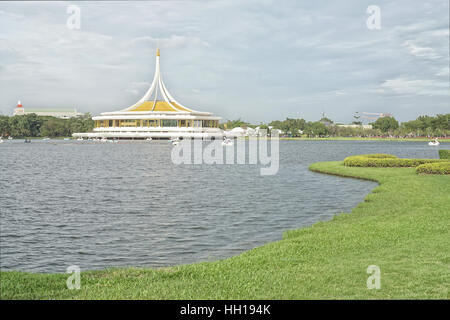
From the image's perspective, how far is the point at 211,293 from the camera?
6.94 meters

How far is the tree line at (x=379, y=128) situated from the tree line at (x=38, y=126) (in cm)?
6316

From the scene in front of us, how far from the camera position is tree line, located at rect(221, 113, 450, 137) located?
130300 mm

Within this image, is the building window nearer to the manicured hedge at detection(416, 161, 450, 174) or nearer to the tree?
the tree

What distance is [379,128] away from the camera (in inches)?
6427

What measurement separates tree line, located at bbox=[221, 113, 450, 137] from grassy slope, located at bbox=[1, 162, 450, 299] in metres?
129

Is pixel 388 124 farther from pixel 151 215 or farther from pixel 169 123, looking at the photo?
pixel 151 215

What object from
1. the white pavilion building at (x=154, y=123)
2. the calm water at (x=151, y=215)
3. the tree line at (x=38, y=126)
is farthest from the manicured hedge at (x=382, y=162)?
the tree line at (x=38, y=126)

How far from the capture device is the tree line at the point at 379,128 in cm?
13030

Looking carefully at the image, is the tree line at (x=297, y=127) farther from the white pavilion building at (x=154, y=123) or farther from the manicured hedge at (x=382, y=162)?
the manicured hedge at (x=382, y=162)

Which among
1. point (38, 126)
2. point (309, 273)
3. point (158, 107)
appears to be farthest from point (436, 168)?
point (38, 126)

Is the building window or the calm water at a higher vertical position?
the building window

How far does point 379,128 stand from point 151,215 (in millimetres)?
157885

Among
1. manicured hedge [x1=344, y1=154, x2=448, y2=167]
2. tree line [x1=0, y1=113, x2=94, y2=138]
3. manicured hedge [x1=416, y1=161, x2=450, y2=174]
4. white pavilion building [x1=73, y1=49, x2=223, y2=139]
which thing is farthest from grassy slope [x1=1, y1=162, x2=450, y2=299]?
tree line [x1=0, y1=113, x2=94, y2=138]
